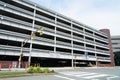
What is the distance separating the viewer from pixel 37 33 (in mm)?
40469

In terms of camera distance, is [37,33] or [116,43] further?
[116,43]

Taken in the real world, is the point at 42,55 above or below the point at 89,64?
above

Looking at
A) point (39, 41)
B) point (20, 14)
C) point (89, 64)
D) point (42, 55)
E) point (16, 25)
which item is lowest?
point (89, 64)

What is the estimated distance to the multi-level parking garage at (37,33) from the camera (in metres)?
33.0

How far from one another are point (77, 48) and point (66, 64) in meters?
7.94

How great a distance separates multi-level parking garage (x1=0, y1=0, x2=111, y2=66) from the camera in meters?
33.0

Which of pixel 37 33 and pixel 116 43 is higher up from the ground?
pixel 116 43

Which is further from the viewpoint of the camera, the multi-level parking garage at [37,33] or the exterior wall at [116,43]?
the exterior wall at [116,43]

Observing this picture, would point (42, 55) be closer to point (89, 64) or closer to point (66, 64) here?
point (66, 64)

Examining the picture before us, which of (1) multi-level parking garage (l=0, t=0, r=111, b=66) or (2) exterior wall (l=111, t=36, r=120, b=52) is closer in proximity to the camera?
(1) multi-level parking garage (l=0, t=0, r=111, b=66)

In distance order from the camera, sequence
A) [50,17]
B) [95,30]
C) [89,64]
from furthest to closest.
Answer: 1. [95,30]
2. [89,64]
3. [50,17]

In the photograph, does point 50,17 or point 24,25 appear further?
point 50,17

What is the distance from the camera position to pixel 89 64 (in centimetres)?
6272

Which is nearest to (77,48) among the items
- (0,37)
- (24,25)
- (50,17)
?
(50,17)
